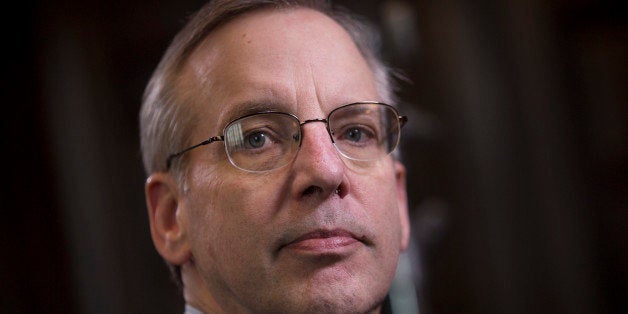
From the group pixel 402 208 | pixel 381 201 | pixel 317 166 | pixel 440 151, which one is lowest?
pixel 440 151

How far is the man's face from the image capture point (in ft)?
4.19

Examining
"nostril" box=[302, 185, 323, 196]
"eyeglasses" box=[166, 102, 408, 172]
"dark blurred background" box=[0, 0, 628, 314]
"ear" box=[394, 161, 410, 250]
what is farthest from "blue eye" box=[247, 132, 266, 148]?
"dark blurred background" box=[0, 0, 628, 314]

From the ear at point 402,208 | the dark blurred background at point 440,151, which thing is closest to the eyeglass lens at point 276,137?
the ear at point 402,208

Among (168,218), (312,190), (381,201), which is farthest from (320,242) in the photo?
(168,218)

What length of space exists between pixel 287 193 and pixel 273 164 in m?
0.07

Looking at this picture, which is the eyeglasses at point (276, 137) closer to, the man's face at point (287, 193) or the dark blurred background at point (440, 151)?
the man's face at point (287, 193)

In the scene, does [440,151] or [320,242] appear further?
[440,151]

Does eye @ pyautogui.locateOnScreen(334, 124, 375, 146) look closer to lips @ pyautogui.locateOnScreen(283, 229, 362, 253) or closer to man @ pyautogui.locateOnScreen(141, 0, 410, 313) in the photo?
man @ pyautogui.locateOnScreen(141, 0, 410, 313)

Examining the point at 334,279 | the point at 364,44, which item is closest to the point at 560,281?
the point at 364,44

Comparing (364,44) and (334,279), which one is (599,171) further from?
(334,279)

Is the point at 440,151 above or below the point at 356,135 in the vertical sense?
below

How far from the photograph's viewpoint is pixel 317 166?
4.19ft

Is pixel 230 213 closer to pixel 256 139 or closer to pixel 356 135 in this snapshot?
pixel 256 139

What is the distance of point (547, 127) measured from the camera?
3.29 metres
